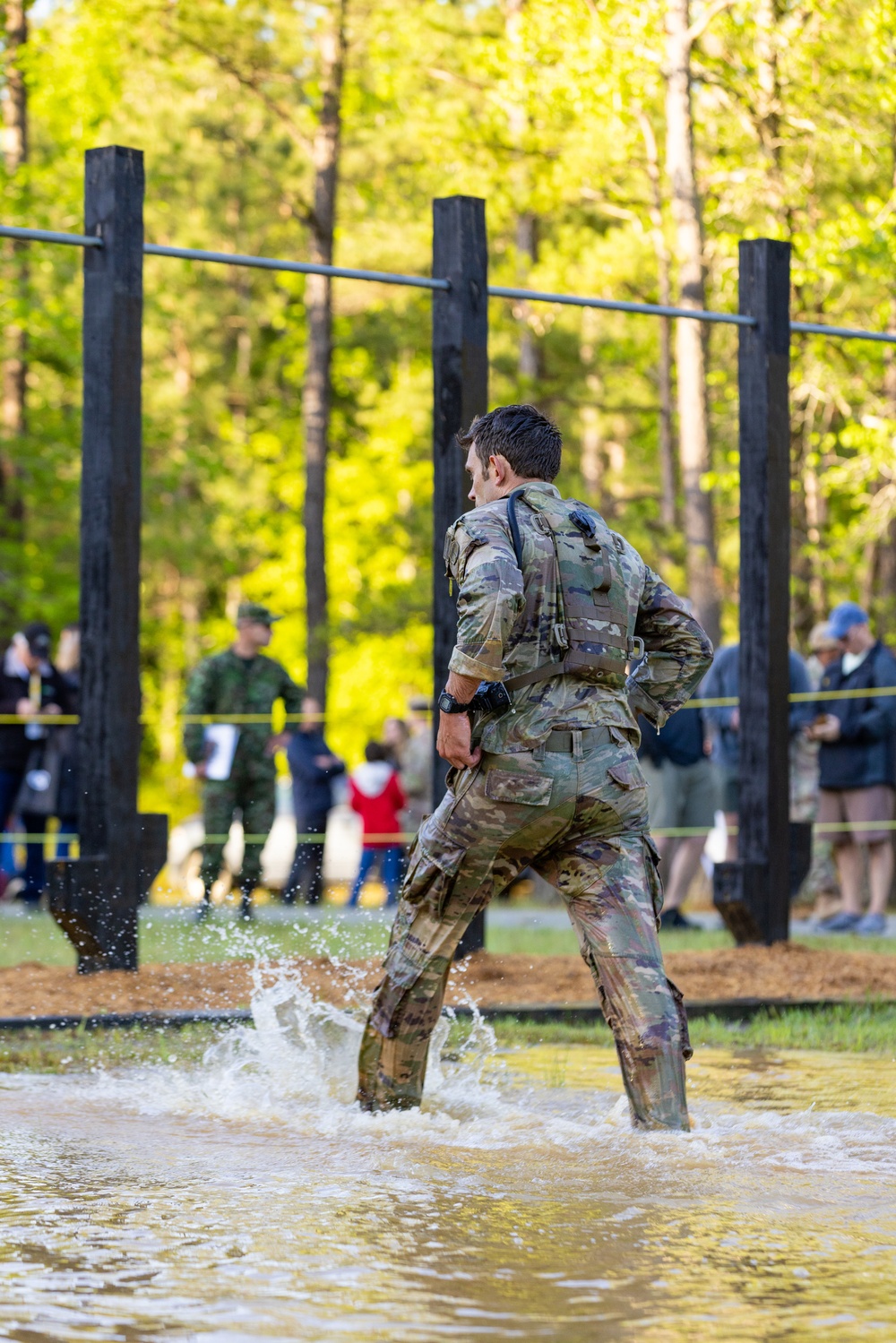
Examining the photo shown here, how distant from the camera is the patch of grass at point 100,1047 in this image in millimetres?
6723

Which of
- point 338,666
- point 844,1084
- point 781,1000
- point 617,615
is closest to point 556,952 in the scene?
point 781,1000

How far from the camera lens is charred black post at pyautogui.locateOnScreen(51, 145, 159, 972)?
8289 mm

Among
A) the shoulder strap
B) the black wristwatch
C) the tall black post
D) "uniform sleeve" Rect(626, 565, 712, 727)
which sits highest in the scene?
the tall black post

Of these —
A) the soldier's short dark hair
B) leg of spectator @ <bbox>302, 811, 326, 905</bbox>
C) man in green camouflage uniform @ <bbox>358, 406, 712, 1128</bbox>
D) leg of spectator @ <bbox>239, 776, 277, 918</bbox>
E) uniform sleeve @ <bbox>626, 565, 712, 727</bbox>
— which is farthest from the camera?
leg of spectator @ <bbox>302, 811, 326, 905</bbox>

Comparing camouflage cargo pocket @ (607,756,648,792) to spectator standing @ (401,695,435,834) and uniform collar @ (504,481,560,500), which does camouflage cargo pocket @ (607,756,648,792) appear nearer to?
uniform collar @ (504,481,560,500)

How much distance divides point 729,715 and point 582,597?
25.4ft

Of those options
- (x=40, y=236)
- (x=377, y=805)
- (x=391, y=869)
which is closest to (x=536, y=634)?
(x=40, y=236)

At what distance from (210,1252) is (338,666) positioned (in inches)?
1356

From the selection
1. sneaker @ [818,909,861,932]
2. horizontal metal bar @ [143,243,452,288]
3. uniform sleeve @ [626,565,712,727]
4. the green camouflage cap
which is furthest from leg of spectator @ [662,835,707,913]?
uniform sleeve @ [626,565,712,727]

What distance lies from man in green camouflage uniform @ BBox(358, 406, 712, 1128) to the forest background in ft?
42.3

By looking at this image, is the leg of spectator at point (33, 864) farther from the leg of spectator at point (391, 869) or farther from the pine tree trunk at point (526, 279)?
the pine tree trunk at point (526, 279)

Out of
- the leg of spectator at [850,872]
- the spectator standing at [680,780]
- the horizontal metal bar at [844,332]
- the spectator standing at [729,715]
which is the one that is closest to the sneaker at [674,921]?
the spectator standing at [680,780]

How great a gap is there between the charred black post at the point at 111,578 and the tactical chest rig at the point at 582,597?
340 cm

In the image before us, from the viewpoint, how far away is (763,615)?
959cm
